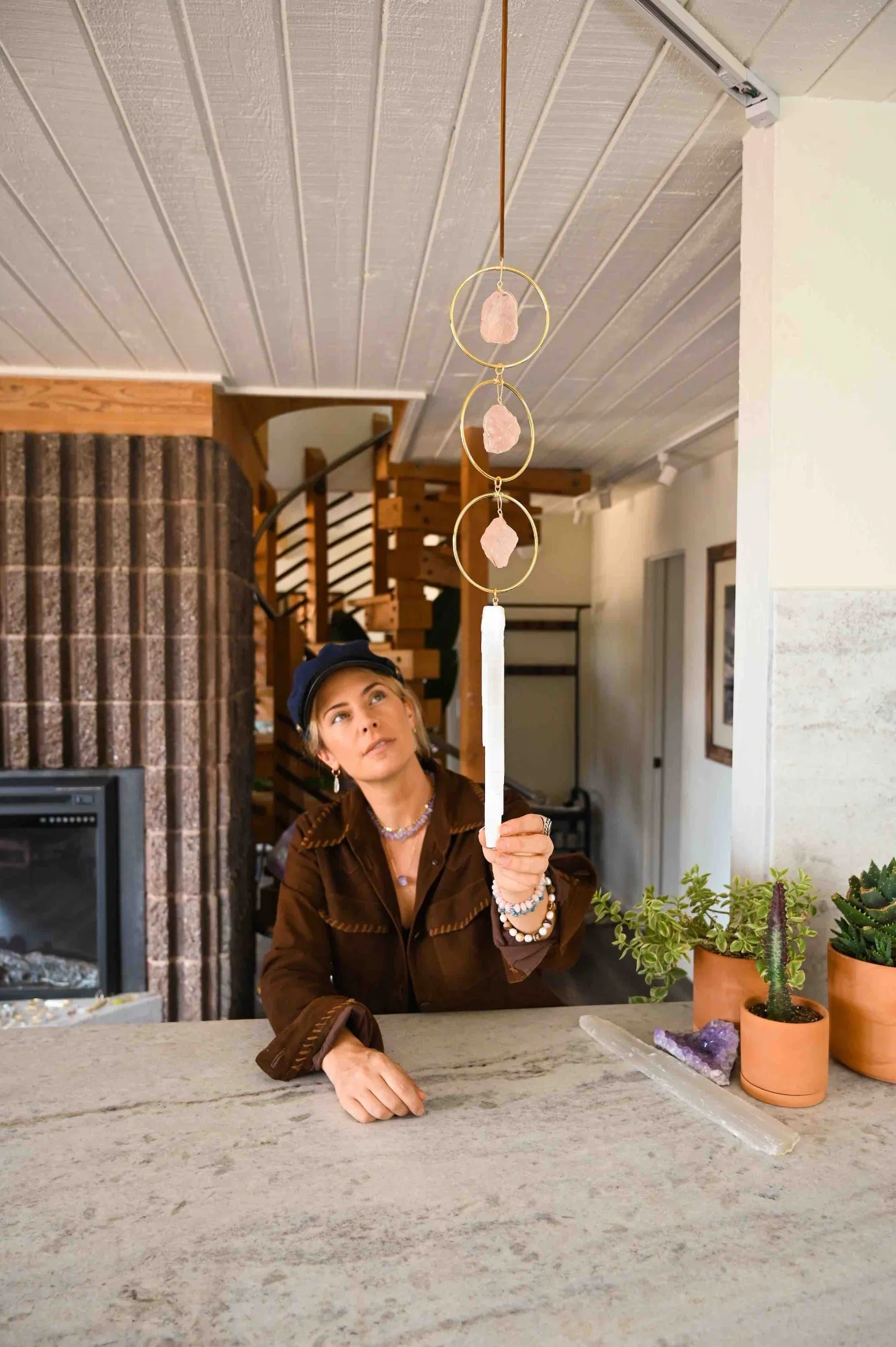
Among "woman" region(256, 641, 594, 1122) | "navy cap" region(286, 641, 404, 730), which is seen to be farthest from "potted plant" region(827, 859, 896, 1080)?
"navy cap" region(286, 641, 404, 730)

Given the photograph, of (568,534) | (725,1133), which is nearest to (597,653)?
(568,534)

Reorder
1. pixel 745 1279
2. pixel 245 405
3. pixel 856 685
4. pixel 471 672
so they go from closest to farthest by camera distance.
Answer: pixel 745 1279, pixel 856 685, pixel 471 672, pixel 245 405

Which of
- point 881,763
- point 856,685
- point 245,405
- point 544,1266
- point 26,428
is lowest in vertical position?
point 544,1266

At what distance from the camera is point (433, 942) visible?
5.56 ft

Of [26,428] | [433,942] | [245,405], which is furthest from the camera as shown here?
[245,405]

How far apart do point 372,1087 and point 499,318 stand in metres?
0.97

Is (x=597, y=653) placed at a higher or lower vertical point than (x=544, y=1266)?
higher

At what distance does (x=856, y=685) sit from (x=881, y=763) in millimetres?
132

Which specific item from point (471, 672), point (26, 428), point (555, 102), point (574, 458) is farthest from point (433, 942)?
point (574, 458)

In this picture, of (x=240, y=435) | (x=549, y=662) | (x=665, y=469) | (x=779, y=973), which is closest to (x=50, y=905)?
(x=240, y=435)

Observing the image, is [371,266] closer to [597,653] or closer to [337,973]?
[337,973]

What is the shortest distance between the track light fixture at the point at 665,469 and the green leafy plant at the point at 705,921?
3.10 metres

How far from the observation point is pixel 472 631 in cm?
345

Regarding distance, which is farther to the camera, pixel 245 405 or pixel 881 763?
pixel 245 405
